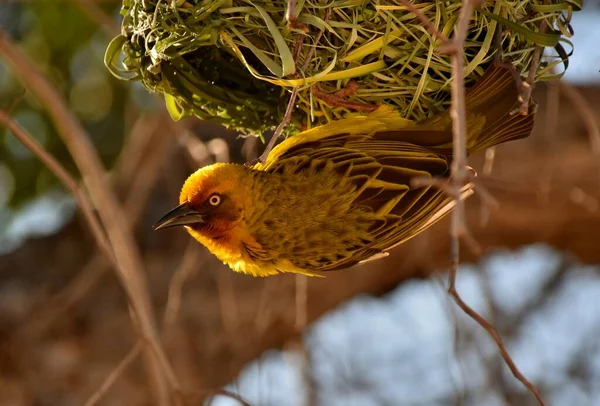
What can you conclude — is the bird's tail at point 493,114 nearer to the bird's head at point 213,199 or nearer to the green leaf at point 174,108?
the bird's head at point 213,199

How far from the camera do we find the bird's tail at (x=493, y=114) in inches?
69.2

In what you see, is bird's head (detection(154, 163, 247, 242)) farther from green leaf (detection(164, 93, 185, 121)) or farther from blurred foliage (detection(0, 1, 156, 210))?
blurred foliage (detection(0, 1, 156, 210))

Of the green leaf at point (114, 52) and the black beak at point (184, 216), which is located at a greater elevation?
the green leaf at point (114, 52)

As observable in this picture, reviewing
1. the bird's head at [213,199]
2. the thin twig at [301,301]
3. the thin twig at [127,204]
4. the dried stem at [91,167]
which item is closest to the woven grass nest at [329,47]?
the bird's head at [213,199]

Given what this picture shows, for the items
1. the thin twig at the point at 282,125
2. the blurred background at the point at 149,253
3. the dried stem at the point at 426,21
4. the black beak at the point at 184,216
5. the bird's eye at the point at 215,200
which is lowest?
the blurred background at the point at 149,253

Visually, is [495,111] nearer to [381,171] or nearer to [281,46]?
[381,171]

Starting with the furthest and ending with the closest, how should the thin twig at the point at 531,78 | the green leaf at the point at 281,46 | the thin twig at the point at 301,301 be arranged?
1. the thin twig at the point at 301,301
2. the thin twig at the point at 531,78
3. the green leaf at the point at 281,46

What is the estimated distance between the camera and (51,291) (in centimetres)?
348

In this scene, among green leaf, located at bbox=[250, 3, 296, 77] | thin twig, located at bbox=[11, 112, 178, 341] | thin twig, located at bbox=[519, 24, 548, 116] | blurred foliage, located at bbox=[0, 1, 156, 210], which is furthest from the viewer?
blurred foliage, located at bbox=[0, 1, 156, 210]

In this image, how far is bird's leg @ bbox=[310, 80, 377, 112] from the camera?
175 cm

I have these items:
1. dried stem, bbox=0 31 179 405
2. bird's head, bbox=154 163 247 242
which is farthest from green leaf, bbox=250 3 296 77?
dried stem, bbox=0 31 179 405

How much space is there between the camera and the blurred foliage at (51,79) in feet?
11.6

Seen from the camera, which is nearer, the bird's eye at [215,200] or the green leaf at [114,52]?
the bird's eye at [215,200]

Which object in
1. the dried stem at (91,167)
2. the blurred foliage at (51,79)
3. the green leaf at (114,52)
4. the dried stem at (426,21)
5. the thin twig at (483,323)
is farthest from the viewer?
the blurred foliage at (51,79)
